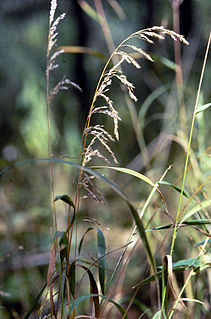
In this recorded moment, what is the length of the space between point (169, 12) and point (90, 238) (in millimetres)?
1223

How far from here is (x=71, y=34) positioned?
1988mm

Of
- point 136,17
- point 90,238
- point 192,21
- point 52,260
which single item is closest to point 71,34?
point 136,17

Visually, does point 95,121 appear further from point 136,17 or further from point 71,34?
point 136,17

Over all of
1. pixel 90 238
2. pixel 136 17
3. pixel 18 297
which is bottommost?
pixel 18 297

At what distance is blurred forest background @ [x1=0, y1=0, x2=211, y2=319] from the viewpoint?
5.75ft

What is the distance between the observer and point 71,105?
6.69ft

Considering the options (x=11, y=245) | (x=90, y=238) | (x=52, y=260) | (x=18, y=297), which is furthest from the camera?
(x=90, y=238)

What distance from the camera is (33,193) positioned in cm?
186

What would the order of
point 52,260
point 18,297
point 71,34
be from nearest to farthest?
point 52,260 → point 18,297 → point 71,34

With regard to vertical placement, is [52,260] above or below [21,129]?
below

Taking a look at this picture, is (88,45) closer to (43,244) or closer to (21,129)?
(21,129)

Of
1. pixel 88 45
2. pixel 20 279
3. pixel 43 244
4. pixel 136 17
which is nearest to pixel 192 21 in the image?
pixel 136 17

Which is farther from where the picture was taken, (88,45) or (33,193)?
(88,45)

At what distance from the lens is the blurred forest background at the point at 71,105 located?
175 cm
